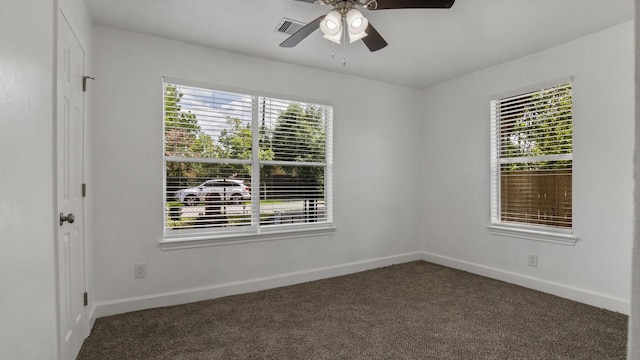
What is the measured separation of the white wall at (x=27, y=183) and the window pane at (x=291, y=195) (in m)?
2.18

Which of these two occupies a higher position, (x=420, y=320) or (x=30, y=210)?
(x=30, y=210)

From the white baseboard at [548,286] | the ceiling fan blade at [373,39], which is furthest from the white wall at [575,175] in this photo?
the ceiling fan blade at [373,39]

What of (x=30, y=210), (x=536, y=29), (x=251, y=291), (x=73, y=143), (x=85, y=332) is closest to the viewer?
(x=30, y=210)

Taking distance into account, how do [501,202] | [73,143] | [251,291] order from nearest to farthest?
[73,143], [251,291], [501,202]

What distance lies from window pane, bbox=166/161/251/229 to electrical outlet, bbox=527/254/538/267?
314cm

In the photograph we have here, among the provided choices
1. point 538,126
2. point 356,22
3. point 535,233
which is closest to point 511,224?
point 535,233

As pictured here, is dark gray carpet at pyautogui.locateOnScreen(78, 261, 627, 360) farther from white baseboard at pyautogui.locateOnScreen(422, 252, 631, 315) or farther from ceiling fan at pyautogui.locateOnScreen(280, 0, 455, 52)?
ceiling fan at pyautogui.locateOnScreen(280, 0, 455, 52)

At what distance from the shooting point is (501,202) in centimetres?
402

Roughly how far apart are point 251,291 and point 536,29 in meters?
3.82

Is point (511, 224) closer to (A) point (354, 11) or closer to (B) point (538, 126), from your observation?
(B) point (538, 126)

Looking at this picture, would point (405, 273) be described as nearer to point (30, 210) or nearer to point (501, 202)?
point (501, 202)

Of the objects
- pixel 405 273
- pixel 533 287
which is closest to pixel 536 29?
pixel 533 287

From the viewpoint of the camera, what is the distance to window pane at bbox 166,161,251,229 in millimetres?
3281

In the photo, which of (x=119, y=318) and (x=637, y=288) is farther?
(x=119, y=318)
